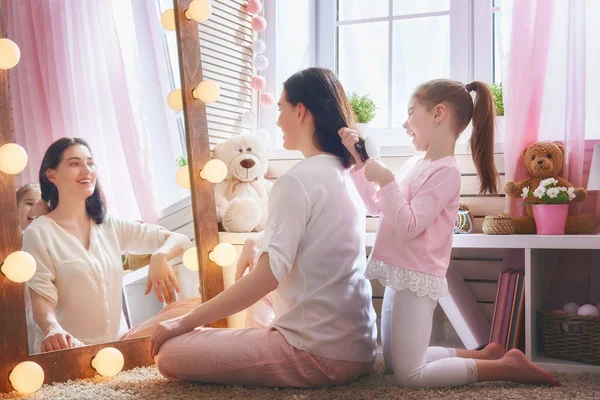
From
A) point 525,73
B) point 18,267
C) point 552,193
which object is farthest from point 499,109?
point 18,267

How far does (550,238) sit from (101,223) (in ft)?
4.23

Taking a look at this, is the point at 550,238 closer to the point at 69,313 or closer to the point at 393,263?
the point at 393,263

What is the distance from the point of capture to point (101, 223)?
1918 millimetres

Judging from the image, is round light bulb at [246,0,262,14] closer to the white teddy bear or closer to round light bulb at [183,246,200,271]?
the white teddy bear

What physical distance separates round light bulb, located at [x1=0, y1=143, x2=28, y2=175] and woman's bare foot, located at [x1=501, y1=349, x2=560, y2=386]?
1280 millimetres

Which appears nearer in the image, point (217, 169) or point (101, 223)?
point (101, 223)

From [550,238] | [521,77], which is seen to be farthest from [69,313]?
[521,77]

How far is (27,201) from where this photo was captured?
1.75 m

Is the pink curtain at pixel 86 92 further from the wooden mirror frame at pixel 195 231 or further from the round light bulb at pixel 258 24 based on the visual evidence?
the round light bulb at pixel 258 24

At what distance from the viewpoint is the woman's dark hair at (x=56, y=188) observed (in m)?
1.79

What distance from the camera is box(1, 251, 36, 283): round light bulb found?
1.69 meters

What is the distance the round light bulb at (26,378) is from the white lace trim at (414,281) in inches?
34.8

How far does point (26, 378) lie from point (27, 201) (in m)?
0.43

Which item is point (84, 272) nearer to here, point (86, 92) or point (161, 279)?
point (161, 279)
